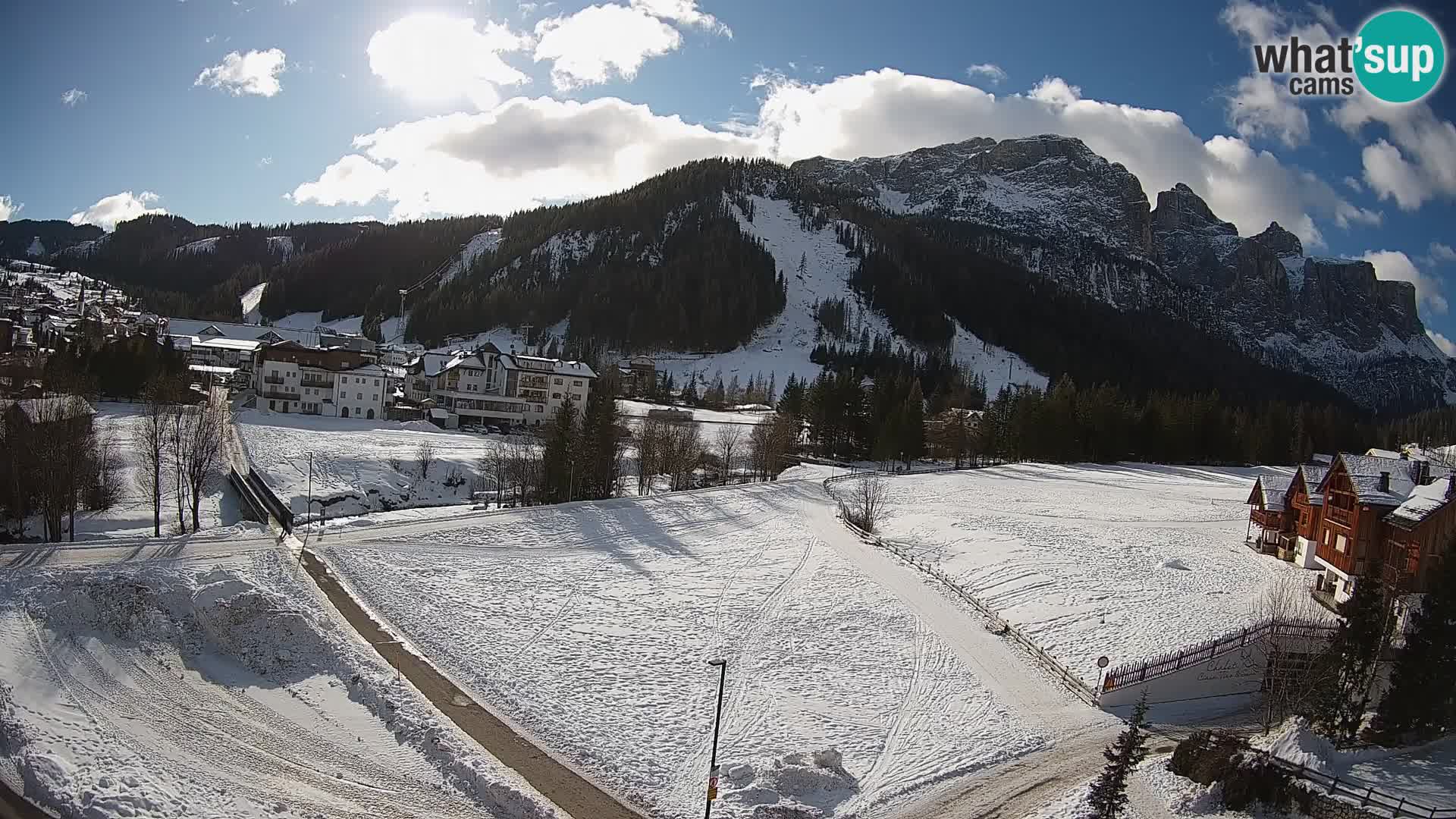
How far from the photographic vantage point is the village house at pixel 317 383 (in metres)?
83.1

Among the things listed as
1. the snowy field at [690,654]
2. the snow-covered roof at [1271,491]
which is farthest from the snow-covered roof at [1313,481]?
the snowy field at [690,654]

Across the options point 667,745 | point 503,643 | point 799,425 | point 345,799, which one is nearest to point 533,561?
point 503,643

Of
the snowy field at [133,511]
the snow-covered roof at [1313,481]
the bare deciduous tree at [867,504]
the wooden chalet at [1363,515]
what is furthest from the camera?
the bare deciduous tree at [867,504]

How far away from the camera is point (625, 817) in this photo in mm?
18906

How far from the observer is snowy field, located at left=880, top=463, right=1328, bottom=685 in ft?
103

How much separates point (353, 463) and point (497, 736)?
40835mm

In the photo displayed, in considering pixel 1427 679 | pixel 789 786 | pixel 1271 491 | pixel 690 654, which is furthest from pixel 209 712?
pixel 1271 491

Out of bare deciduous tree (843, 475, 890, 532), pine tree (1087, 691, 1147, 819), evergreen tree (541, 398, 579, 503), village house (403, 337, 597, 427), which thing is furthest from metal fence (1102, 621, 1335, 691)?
village house (403, 337, 597, 427)

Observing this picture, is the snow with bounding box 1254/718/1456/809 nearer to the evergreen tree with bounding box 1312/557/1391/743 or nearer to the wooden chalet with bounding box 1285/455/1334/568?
the evergreen tree with bounding box 1312/557/1391/743

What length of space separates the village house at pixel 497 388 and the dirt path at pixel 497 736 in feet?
208

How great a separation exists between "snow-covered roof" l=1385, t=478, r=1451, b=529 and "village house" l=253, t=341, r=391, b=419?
84.5 metres

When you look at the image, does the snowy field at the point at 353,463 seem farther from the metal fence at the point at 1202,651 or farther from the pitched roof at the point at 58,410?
the metal fence at the point at 1202,651

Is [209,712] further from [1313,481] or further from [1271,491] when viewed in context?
[1271,491]

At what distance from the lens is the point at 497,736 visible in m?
21.9
